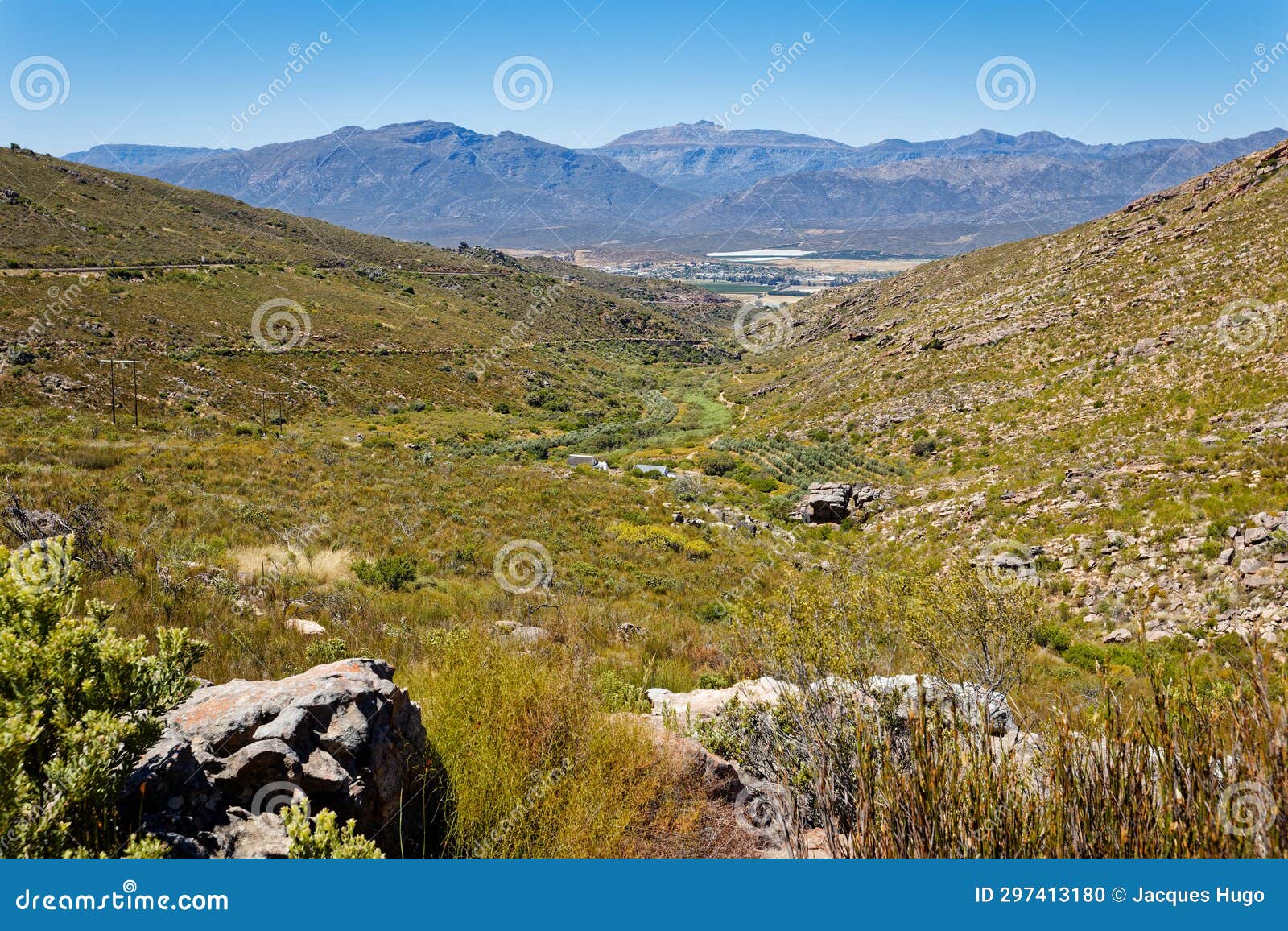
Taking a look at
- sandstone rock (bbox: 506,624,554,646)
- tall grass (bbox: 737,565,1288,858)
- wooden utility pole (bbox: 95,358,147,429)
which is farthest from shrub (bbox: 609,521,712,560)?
wooden utility pole (bbox: 95,358,147,429)

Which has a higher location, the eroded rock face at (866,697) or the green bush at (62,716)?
the green bush at (62,716)

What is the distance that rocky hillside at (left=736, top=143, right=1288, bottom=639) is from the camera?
42.5 feet

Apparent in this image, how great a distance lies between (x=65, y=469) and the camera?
48.7 ft

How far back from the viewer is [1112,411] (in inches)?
918

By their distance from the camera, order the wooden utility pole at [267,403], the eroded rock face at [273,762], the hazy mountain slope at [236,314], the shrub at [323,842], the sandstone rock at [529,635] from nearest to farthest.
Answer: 1. the shrub at [323,842]
2. the eroded rock face at [273,762]
3. the sandstone rock at [529,635]
4. the hazy mountain slope at [236,314]
5. the wooden utility pole at [267,403]

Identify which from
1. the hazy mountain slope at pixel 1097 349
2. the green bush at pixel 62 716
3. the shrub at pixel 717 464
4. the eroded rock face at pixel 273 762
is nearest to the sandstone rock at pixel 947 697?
the eroded rock face at pixel 273 762

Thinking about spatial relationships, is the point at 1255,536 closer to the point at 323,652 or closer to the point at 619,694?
the point at 619,694

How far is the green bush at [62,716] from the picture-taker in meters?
2.34

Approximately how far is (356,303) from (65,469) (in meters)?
57.2

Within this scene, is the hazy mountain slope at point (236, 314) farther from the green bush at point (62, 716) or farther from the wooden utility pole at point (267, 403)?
the green bush at point (62, 716)

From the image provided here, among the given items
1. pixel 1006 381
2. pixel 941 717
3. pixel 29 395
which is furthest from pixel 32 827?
pixel 29 395

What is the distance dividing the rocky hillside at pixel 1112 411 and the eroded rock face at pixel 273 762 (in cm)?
911

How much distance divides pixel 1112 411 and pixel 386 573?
25890 millimetres

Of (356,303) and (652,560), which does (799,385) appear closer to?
(652,560)
